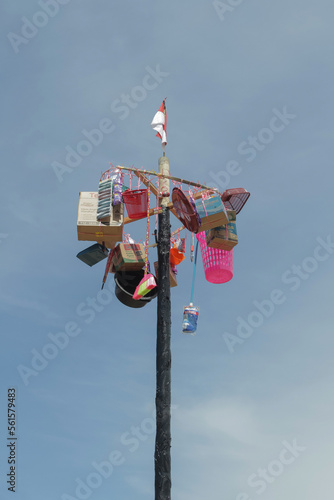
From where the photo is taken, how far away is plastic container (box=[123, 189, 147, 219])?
993cm

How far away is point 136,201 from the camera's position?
32.7ft

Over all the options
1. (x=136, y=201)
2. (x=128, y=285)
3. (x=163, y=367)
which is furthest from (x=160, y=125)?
(x=163, y=367)

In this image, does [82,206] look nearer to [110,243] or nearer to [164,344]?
[110,243]

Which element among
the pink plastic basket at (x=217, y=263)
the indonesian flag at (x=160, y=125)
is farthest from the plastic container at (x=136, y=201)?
the pink plastic basket at (x=217, y=263)

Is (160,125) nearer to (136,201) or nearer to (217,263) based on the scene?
(136,201)

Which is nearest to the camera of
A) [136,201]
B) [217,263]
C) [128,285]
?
[136,201]

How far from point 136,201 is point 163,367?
3.03 meters

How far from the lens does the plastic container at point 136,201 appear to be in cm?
993

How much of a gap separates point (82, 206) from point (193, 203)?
1.98 m

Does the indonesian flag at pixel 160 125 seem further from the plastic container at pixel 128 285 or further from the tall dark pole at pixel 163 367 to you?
the plastic container at pixel 128 285

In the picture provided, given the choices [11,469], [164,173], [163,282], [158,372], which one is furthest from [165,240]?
[11,469]

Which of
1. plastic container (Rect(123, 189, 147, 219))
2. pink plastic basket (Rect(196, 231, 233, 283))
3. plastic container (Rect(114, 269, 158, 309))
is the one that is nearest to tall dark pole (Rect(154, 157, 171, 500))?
plastic container (Rect(123, 189, 147, 219))

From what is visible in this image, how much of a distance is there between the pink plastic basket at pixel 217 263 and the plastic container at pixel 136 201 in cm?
142

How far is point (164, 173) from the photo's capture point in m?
10.2
